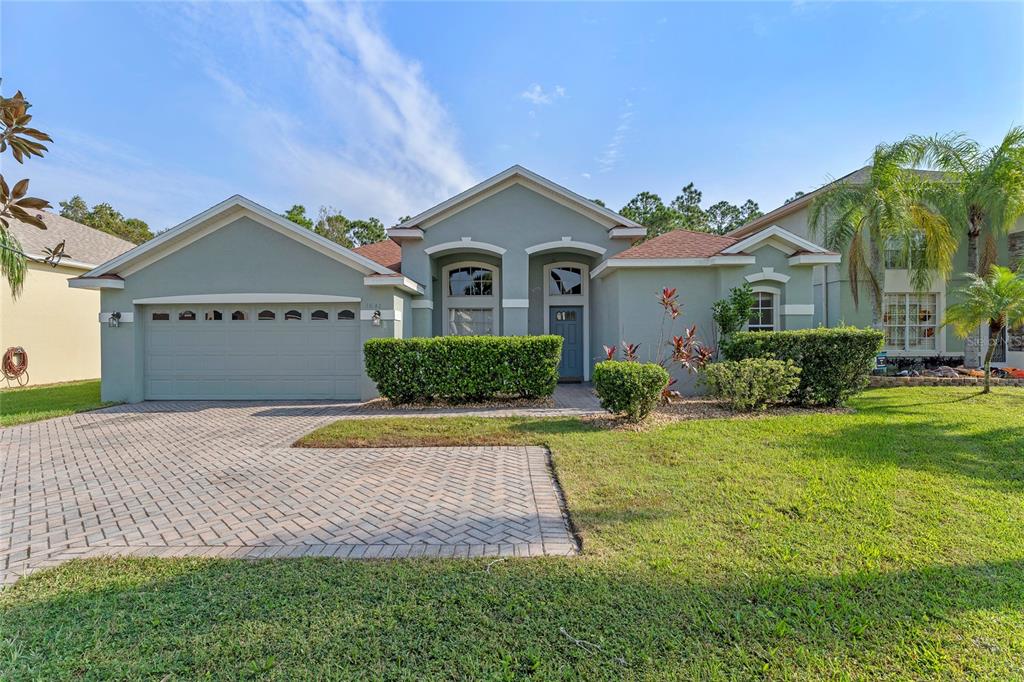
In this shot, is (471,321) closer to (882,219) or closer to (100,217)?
(882,219)

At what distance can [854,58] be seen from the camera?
9.21 metres

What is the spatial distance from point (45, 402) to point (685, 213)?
39.4 m

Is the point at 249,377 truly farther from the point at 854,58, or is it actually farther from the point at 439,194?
the point at 854,58

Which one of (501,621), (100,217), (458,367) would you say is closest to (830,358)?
(458,367)

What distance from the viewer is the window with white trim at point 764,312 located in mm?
12484

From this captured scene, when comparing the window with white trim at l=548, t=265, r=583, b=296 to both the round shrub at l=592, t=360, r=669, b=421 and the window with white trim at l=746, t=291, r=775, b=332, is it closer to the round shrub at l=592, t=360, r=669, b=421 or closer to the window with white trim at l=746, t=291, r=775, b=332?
the window with white trim at l=746, t=291, r=775, b=332

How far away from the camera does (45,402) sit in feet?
39.2

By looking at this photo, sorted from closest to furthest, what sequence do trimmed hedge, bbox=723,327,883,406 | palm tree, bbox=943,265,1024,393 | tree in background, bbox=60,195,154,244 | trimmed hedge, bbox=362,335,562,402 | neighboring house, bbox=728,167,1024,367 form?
trimmed hedge, bbox=723,327,883,406
trimmed hedge, bbox=362,335,562,402
palm tree, bbox=943,265,1024,393
neighboring house, bbox=728,167,1024,367
tree in background, bbox=60,195,154,244

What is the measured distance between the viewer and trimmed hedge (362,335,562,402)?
424 inches

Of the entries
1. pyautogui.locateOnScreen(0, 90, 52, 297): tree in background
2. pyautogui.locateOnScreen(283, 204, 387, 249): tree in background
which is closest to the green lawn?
pyautogui.locateOnScreen(0, 90, 52, 297): tree in background

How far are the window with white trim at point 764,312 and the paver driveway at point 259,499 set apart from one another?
8.69 meters

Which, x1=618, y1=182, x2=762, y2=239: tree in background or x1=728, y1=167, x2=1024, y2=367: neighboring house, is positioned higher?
x1=618, y1=182, x2=762, y2=239: tree in background

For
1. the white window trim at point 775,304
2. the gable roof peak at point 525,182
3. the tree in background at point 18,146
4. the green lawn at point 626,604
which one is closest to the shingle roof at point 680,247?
the gable roof peak at point 525,182

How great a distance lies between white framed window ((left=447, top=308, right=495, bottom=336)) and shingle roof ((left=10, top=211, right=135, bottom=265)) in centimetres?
1398
